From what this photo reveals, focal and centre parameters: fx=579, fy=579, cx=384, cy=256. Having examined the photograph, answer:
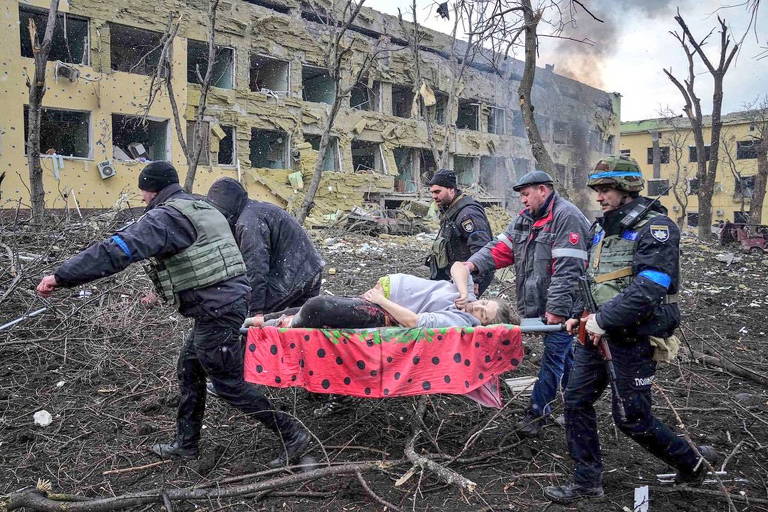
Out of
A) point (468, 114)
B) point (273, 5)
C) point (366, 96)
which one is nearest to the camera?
point (273, 5)

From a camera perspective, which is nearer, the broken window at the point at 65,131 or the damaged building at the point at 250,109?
the damaged building at the point at 250,109

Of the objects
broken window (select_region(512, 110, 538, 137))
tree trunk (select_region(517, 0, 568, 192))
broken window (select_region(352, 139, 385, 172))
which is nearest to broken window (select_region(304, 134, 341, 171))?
broken window (select_region(352, 139, 385, 172))

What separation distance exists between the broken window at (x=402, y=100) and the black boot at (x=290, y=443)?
78.3ft

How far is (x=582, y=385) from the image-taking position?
9.86 feet

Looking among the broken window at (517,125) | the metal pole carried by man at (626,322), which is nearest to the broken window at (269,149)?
the broken window at (517,125)

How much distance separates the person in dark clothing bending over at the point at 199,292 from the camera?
314 cm

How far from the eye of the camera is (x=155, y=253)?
302 centimetres

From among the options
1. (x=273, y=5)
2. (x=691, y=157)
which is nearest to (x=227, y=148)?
(x=273, y=5)

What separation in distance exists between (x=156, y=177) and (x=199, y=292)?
75 centimetres

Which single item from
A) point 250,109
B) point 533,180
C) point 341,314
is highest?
point 250,109

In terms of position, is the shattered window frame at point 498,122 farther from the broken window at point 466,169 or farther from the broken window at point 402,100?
the broken window at point 402,100

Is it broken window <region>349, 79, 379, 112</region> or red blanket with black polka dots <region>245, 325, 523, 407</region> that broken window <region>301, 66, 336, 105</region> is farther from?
red blanket with black polka dots <region>245, 325, 523, 407</region>

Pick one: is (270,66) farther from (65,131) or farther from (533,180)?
(533,180)

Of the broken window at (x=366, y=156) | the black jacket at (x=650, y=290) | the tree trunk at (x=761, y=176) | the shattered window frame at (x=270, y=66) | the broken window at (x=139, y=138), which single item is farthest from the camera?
the broken window at (x=366, y=156)
